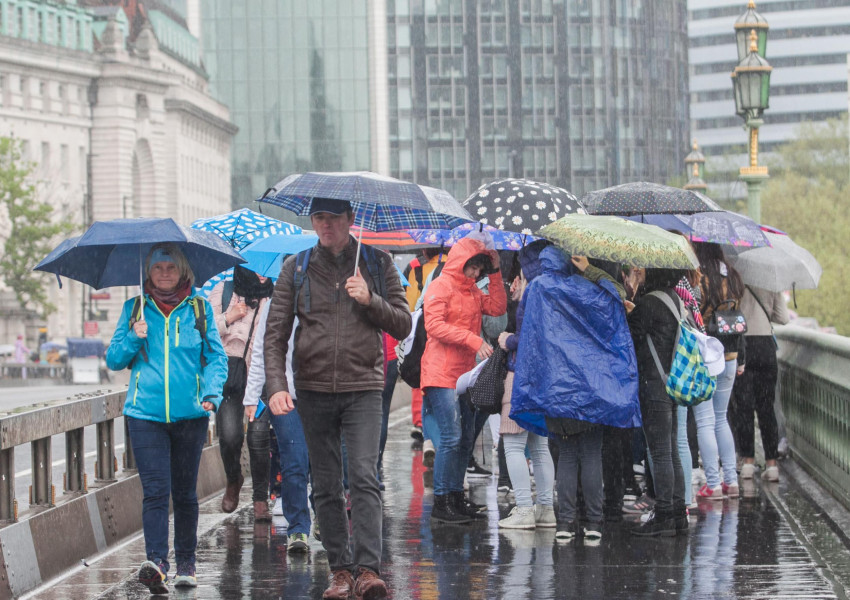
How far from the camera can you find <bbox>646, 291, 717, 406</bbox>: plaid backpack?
31.0 ft

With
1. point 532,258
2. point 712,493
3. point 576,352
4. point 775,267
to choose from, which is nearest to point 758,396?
point 775,267

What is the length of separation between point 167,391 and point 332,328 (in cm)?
88

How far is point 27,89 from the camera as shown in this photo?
101688 mm

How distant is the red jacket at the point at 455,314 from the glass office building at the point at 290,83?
124m

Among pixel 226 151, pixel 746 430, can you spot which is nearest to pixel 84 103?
pixel 226 151

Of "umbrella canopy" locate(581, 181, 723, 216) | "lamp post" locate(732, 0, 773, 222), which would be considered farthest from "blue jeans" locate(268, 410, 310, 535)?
"lamp post" locate(732, 0, 773, 222)

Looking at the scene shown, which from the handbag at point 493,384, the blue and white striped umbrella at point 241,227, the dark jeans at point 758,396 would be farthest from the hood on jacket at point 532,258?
the dark jeans at point 758,396

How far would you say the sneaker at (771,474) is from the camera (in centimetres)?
1249

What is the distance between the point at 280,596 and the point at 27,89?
97682 mm

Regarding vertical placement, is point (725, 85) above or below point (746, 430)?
above

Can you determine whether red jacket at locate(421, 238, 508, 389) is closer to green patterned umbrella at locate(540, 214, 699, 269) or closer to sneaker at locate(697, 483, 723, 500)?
green patterned umbrella at locate(540, 214, 699, 269)

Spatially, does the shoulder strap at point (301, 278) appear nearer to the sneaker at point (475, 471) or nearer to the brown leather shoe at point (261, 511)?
the brown leather shoe at point (261, 511)

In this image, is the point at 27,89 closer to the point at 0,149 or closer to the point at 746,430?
the point at 0,149

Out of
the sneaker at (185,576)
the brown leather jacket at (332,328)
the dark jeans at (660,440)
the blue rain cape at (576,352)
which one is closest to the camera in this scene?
the brown leather jacket at (332,328)
